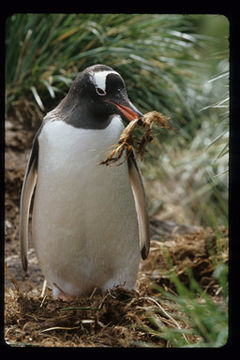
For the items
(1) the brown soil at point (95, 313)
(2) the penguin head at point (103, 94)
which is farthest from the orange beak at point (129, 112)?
(1) the brown soil at point (95, 313)

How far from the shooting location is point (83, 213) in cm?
141

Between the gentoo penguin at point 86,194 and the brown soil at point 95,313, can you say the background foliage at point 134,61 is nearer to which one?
the brown soil at point 95,313

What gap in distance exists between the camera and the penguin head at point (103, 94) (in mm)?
1336

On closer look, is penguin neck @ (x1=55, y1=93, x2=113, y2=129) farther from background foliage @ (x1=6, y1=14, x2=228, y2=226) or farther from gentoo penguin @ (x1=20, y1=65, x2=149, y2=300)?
background foliage @ (x1=6, y1=14, x2=228, y2=226)

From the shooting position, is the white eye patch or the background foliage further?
the background foliage

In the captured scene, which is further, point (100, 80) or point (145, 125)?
point (100, 80)

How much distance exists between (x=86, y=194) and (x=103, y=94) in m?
0.26

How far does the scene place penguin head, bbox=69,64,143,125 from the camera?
1336mm

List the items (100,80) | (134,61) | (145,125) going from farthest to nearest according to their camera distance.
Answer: (134,61) → (100,80) → (145,125)

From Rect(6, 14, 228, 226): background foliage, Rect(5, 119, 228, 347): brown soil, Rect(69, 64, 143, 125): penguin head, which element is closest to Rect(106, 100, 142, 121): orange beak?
Rect(69, 64, 143, 125): penguin head

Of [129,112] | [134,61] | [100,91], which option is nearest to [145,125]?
[129,112]

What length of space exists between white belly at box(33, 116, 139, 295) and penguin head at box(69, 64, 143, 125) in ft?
0.18

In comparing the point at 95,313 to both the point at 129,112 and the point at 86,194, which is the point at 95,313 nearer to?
the point at 86,194
